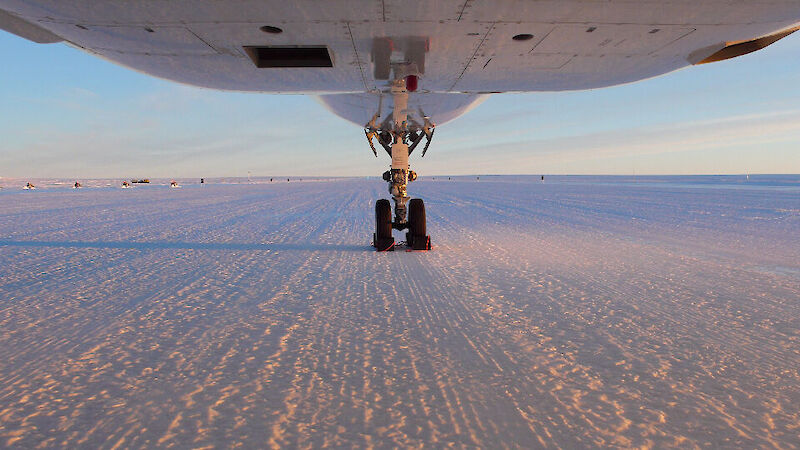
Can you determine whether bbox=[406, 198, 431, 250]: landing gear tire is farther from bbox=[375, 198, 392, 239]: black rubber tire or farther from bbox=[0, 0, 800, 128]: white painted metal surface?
bbox=[0, 0, 800, 128]: white painted metal surface

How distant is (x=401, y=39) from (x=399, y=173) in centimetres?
245

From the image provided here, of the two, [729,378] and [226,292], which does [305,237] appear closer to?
[226,292]

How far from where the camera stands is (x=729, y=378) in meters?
2.03

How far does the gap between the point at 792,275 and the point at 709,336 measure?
8.38ft

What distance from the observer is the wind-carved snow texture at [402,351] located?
5.49 feet

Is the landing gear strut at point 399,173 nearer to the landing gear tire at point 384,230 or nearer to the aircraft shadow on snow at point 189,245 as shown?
the landing gear tire at point 384,230

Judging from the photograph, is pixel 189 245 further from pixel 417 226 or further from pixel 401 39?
pixel 401 39

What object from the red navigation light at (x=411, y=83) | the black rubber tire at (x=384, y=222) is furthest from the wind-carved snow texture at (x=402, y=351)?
the red navigation light at (x=411, y=83)

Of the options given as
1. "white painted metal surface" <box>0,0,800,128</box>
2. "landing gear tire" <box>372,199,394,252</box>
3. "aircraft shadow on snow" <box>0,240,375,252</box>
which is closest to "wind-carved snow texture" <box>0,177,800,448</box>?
"landing gear tire" <box>372,199,394,252</box>

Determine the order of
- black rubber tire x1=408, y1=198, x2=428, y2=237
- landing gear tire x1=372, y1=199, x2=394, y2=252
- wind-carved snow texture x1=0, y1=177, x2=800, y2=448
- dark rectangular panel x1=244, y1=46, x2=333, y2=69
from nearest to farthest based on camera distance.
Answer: wind-carved snow texture x1=0, y1=177, x2=800, y2=448 → dark rectangular panel x1=244, y1=46, x2=333, y2=69 → landing gear tire x1=372, y1=199, x2=394, y2=252 → black rubber tire x1=408, y1=198, x2=428, y2=237

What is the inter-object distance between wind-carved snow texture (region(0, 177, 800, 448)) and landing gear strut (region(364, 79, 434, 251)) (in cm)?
69

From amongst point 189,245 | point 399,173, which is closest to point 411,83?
point 399,173

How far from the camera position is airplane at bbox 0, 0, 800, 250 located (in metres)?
2.98

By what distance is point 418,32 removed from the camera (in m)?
3.46
